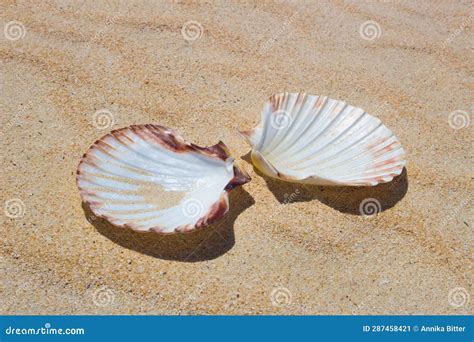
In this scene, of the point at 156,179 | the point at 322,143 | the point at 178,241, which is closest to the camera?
the point at 178,241

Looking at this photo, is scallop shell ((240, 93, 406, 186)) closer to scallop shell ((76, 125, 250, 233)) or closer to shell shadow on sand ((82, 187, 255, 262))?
scallop shell ((76, 125, 250, 233))

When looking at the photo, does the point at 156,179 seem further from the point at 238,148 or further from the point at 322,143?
the point at 322,143

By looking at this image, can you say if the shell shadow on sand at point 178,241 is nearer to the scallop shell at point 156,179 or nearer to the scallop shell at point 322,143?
the scallop shell at point 156,179

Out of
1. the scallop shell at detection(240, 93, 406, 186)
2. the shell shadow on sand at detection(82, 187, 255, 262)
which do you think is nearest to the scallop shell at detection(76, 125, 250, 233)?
the shell shadow on sand at detection(82, 187, 255, 262)

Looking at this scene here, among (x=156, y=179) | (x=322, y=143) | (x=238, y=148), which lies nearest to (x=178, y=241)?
(x=156, y=179)
